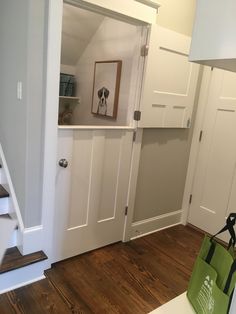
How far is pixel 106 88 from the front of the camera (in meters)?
3.03

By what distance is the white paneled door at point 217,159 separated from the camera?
8.66ft

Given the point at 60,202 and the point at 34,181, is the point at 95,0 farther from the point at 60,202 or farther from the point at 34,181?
the point at 60,202

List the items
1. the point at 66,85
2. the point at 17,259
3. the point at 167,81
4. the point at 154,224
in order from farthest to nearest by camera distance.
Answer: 1. the point at 66,85
2. the point at 154,224
3. the point at 167,81
4. the point at 17,259

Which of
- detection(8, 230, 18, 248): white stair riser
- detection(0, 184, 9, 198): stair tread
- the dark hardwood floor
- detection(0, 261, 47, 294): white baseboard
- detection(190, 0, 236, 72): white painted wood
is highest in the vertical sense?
detection(190, 0, 236, 72): white painted wood

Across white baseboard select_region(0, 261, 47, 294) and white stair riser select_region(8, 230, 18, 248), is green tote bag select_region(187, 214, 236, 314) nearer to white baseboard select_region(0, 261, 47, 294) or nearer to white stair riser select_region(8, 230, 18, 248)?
white baseboard select_region(0, 261, 47, 294)

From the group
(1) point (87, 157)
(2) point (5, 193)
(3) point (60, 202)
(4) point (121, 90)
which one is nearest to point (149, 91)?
(4) point (121, 90)

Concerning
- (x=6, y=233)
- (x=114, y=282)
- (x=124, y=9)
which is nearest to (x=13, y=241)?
(x=6, y=233)

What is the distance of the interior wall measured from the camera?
2.42m

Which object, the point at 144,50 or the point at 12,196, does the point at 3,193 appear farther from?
the point at 144,50

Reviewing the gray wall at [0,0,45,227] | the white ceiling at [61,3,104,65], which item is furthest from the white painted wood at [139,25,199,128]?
the white ceiling at [61,3,104,65]

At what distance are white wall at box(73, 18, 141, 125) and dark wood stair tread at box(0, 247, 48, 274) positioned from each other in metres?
1.39

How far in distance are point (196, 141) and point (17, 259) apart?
207 cm

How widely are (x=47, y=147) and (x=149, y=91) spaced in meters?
1.01

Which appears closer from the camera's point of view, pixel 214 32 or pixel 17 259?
pixel 214 32
